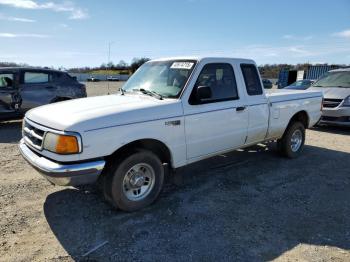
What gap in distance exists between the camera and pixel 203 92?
437cm

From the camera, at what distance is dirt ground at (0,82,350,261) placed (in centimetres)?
331

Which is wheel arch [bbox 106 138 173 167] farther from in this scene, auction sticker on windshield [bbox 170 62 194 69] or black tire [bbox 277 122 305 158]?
black tire [bbox 277 122 305 158]

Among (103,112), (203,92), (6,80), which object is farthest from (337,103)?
(6,80)

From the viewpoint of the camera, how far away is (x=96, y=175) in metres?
3.62

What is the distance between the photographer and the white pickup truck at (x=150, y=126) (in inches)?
140

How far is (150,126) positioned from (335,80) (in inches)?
360

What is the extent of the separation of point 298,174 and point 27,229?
4410 mm

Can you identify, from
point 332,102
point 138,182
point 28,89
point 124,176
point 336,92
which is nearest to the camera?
point 124,176

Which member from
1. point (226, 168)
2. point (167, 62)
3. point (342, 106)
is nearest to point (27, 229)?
point (167, 62)

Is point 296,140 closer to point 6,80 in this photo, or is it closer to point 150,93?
point 150,93

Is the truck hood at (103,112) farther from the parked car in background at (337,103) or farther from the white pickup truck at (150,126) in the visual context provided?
the parked car in background at (337,103)

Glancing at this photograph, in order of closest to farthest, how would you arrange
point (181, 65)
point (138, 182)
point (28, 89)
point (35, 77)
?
1. point (138, 182)
2. point (181, 65)
3. point (28, 89)
4. point (35, 77)

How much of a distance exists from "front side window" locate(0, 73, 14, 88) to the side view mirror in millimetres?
6869

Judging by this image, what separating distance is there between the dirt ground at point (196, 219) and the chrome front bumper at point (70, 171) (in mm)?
602
